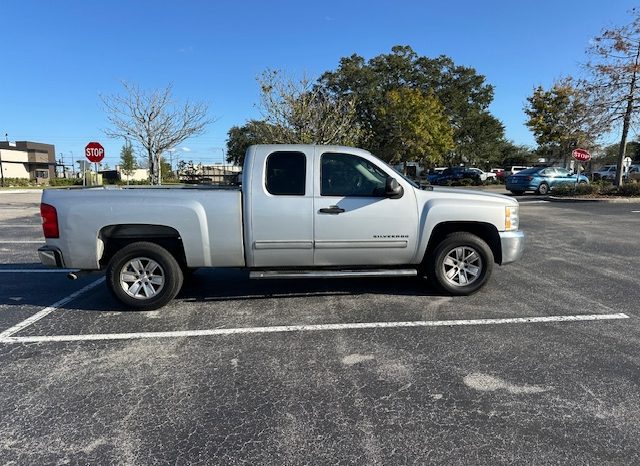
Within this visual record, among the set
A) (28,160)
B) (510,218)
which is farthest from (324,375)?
(28,160)

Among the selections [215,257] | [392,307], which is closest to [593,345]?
[392,307]

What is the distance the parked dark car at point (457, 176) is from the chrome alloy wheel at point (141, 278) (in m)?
37.5

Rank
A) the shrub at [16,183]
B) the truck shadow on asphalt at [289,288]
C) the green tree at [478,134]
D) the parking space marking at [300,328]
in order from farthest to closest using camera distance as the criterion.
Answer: the green tree at [478,134] < the shrub at [16,183] < the truck shadow on asphalt at [289,288] < the parking space marking at [300,328]

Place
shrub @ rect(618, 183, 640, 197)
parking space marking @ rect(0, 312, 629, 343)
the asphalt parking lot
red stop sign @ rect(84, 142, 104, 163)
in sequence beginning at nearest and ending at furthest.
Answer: the asphalt parking lot, parking space marking @ rect(0, 312, 629, 343), red stop sign @ rect(84, 142, 104, 163), shrub @ rect(618, 183, 640, 197)

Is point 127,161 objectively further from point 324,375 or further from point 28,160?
point 324,375

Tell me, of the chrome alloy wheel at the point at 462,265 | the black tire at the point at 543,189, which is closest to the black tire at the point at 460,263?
the chrome alloy wheel at the point at 462,265

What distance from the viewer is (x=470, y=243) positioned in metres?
5.73

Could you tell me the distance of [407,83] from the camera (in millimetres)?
47062

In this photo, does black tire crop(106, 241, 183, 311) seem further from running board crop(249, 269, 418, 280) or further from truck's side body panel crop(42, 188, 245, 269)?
running board crop(249, 269, 418, 280)

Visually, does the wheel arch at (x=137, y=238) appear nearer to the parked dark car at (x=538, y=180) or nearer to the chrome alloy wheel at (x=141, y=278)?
the chrome alloy wheel at (x=141, y=278)

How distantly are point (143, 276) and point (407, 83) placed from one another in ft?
151

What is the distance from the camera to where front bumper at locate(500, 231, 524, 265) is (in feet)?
19.0

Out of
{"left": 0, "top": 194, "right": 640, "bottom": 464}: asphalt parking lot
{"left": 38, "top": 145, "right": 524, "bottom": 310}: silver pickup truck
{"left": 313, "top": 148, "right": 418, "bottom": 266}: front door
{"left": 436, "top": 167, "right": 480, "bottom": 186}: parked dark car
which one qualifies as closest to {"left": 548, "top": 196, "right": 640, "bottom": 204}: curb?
{"left": 0, "top": 194, "right": 640, "bottom": 464}: asphalt parking lot

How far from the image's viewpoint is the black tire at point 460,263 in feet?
18.8
